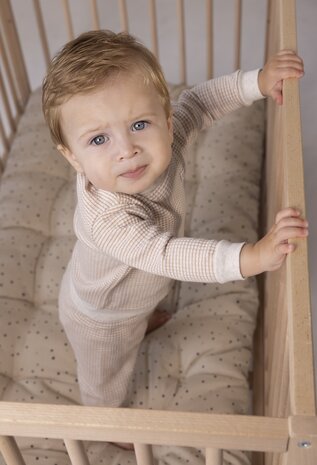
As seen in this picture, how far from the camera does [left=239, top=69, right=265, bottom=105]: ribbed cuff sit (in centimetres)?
99

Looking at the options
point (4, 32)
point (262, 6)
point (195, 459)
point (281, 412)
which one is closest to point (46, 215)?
point (4, 32)

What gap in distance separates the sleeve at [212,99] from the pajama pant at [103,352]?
0.29m

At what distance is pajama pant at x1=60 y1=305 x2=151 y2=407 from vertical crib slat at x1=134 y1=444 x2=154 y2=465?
13.3 inches

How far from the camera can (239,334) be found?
1.15 m

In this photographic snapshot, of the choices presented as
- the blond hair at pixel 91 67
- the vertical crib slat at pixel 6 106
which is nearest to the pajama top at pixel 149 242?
the blond hair at pixel 91 67

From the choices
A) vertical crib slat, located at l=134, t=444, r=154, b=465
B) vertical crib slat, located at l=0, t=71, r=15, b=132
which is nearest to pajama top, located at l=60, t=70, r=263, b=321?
vertical crib slat, located at l=134, t=444, r=154, b=465

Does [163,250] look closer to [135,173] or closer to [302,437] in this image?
[135,173]

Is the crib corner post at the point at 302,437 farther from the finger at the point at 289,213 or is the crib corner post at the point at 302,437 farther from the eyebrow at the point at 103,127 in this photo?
the eyebrow at the point at 103,127

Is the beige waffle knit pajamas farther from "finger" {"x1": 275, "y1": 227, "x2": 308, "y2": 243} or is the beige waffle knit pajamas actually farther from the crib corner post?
the crib corner post

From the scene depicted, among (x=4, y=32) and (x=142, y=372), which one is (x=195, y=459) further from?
(x=4, y=32)

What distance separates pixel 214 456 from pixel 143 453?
→ 0.07 meters

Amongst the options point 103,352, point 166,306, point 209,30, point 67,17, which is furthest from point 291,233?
point 67,17

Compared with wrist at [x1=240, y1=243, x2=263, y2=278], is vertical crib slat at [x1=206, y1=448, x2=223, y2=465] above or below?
below

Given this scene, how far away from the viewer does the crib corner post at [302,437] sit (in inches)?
22.6
